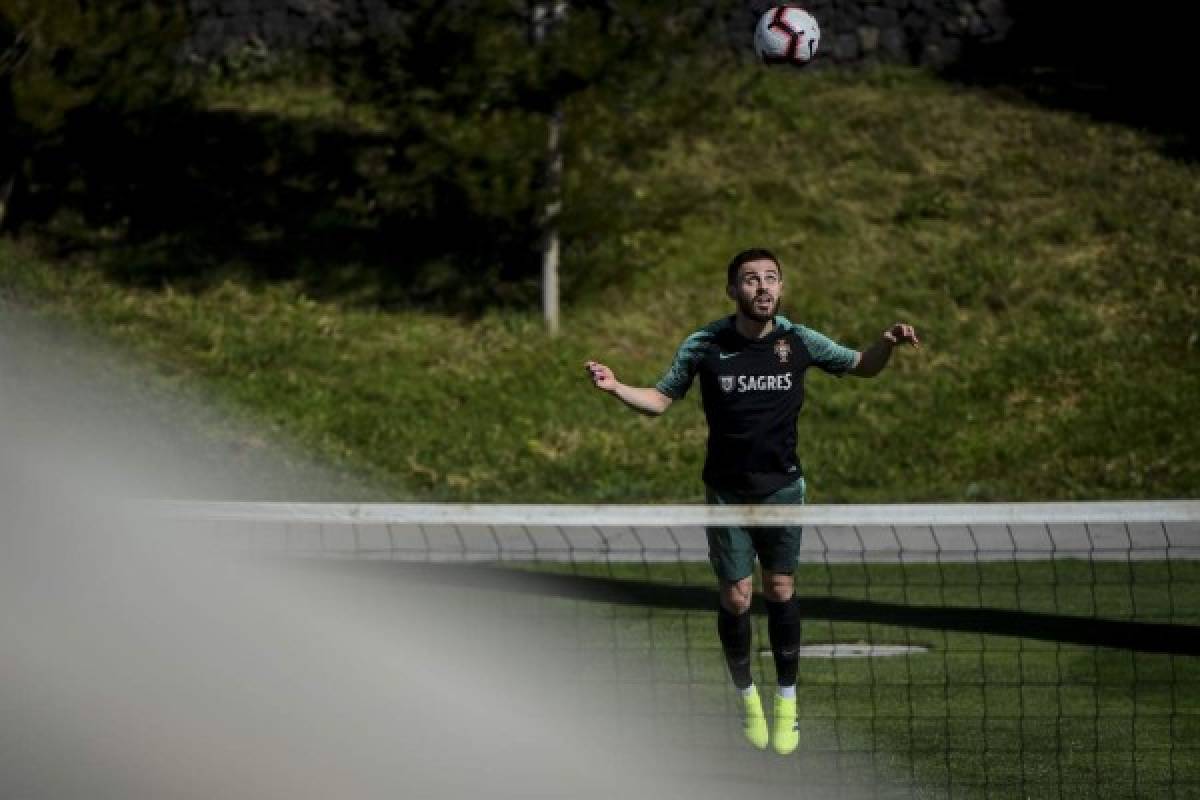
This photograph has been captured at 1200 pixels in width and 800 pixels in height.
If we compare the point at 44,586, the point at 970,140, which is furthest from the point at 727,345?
the point at 970,140

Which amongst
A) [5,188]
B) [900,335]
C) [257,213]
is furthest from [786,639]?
[257,213]

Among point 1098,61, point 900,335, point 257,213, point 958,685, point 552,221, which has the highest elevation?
point 900,335

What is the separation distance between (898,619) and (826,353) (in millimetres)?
4892

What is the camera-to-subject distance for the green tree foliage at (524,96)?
934 inches

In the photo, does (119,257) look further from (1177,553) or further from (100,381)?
(1177,553)

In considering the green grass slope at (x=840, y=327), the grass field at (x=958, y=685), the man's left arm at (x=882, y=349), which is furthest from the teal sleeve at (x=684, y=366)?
the green grass slope at (x=840, y=327)

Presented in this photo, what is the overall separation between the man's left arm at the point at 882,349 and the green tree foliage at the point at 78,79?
16.8 m

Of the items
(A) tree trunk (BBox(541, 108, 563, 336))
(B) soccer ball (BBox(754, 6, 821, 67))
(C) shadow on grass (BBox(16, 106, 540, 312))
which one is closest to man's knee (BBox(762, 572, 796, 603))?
(B) soccer ball (BBox(754, 6, 821, 67))

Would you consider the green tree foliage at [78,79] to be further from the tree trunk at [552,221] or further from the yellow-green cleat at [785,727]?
the yellow-green cleat at [785,727]

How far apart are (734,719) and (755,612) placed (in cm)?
396

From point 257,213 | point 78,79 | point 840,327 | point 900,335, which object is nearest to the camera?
point 900,335

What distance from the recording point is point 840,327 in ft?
80.8

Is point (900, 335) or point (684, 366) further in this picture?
point (684, 366)

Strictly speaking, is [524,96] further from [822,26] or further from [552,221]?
[822,26]
